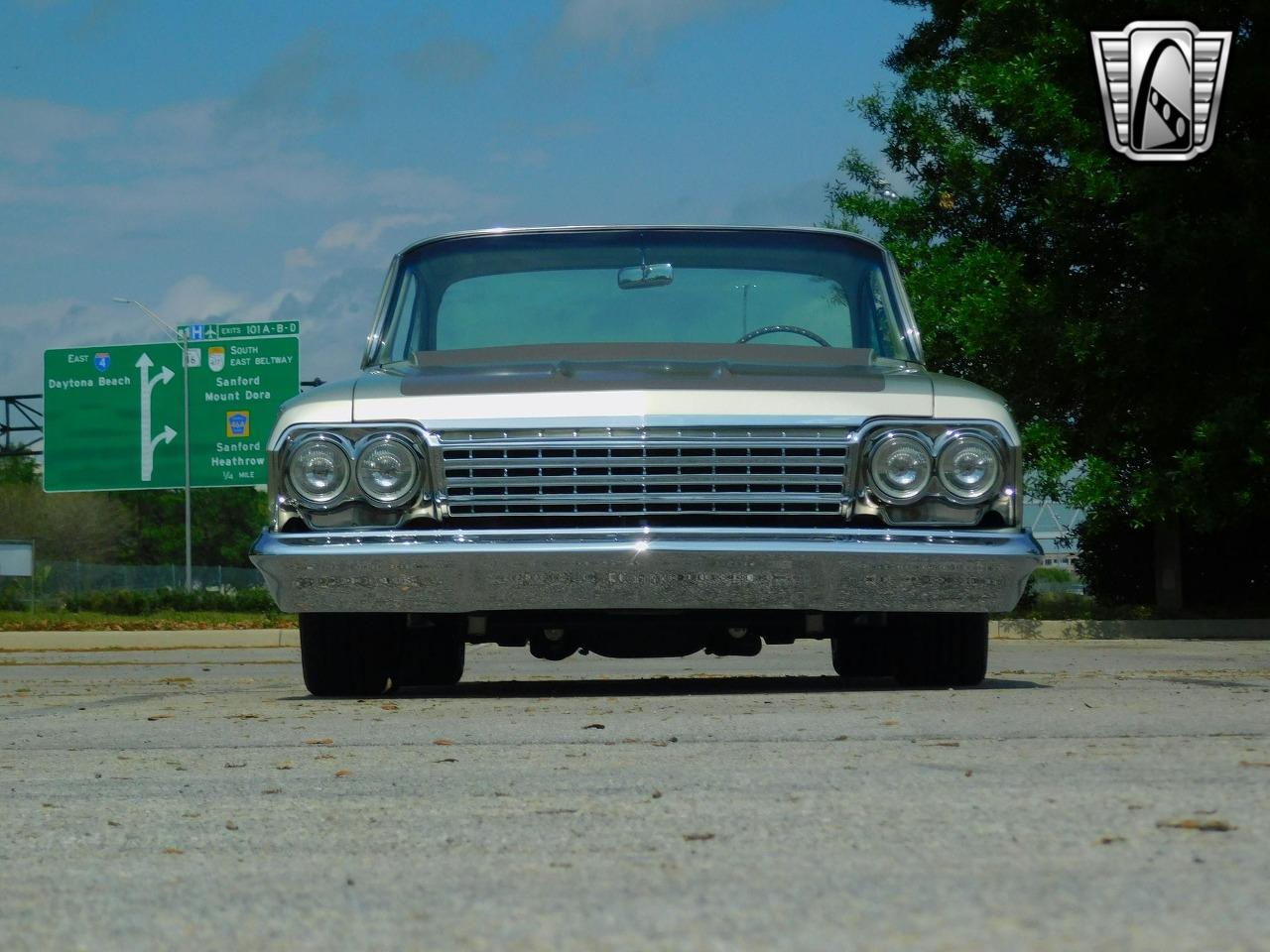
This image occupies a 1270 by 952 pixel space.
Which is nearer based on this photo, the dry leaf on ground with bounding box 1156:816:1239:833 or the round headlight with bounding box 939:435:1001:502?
the dry leaf on ground with bounding box 1156:816:1239:833

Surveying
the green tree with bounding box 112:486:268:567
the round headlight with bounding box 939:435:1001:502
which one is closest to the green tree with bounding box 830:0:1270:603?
the round headlight with bounding box 939:435:1001:502

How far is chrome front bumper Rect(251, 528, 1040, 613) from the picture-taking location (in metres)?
6.27

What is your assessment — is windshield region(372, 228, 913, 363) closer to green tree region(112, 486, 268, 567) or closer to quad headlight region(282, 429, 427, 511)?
quad headlight region(282, 429, 427, 511)

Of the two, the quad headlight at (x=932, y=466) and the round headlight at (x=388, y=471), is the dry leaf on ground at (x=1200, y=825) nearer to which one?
the quad headlight at (x=932, y=466)

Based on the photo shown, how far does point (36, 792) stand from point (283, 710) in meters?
2.36

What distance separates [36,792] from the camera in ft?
14.6

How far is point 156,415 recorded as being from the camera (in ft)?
102

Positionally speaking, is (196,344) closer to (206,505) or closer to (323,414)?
(323,414)

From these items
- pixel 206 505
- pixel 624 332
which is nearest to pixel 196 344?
pixel 624 332

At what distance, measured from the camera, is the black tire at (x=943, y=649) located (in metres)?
7.12

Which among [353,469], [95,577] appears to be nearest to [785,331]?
[353,469]

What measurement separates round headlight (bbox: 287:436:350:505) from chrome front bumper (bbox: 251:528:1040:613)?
0.73 ft

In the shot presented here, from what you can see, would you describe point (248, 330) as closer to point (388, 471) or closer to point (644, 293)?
point (644, 293)

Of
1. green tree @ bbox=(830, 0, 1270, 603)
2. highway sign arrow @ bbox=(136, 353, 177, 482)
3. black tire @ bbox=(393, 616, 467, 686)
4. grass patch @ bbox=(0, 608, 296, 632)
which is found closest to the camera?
black tire @ bbox=(393, 616, 467, 686)
